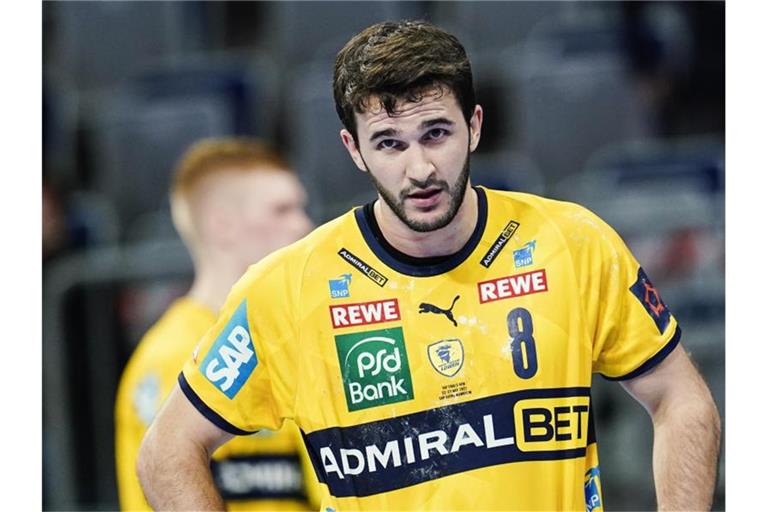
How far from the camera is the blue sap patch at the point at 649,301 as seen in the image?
130 inches

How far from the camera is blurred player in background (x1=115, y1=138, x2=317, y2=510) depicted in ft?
17.8

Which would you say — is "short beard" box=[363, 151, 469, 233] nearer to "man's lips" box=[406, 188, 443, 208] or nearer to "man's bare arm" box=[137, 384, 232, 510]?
"man's lips" box=[406, 188, 443, 208]

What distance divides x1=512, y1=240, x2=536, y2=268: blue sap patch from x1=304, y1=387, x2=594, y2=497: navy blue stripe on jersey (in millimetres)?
344

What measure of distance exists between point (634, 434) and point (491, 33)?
7.13 feet

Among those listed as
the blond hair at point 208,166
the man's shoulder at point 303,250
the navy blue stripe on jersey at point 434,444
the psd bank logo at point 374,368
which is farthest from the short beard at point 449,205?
the blond hair at point 208,166

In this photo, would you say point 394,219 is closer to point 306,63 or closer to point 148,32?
point 306,63

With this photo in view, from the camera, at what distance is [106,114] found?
22.7 ft

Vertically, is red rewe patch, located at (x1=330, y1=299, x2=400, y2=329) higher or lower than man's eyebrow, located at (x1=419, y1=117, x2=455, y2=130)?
lower

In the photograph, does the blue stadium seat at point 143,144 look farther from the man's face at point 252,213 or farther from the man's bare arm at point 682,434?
the man's bare arm at point 682,434

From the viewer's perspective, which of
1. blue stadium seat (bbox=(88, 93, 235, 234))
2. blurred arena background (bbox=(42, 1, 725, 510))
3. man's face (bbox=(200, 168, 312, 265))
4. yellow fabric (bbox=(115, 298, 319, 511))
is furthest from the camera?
blue stadium seat (bbox=(88, 93, 235, 234))

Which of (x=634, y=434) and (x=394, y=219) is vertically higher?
(x=394, y=219)

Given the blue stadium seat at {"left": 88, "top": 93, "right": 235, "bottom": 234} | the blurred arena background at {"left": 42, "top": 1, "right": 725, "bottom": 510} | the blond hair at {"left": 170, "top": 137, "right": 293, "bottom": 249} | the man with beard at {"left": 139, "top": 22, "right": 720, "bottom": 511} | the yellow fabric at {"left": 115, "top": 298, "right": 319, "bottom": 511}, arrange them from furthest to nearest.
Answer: the blue stadium seat at {"left": 88, "top": 93, "right": 235, "bottom": 234} → the blurred arena background at {"left": 42, "top": 1, "right": 725, "bottom": 510} → the blond hair at {"left": 170, "top": 137, "right": 293, "bottom": 249} → the yellow fabric at {"left": 115, "top": 298, "right": 319, "bottom": 511} → the man with beard at {"left": 139, "top": 22, "right": 720, "bottom": 511}

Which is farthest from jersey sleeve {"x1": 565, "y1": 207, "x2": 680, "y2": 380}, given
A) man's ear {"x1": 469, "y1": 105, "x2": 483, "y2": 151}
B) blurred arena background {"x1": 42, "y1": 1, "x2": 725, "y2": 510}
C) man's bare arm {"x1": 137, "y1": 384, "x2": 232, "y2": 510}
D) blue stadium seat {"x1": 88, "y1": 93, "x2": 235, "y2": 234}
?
blue stadium seat {"x1": 88, "y1": 93, "x2": 235, "y2": 234}
